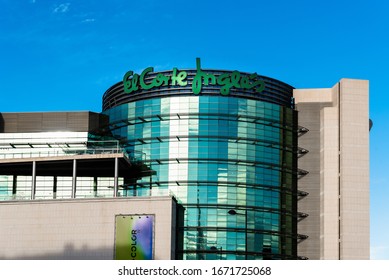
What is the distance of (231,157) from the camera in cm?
9894

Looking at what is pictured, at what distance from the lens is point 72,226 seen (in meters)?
86.4

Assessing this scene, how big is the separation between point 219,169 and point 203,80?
12.0m

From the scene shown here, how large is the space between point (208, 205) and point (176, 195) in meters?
4.28

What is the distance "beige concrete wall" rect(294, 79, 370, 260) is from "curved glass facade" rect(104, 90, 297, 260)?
3.42m

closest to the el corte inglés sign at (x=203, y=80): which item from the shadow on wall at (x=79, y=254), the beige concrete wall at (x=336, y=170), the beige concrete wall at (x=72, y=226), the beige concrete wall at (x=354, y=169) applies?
the beige concrete wall at (x=336, y=170)

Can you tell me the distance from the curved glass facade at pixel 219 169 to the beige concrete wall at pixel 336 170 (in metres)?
3.42

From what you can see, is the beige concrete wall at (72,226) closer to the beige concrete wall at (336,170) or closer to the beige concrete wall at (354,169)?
the beige concrete wall at (336,170)

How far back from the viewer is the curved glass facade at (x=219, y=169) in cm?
9706

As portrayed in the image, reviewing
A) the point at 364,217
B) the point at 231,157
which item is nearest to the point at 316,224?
the point at 364,217

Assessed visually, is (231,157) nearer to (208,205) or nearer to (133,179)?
(208,205)

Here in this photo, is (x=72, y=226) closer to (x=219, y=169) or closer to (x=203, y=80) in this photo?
(x=219, y=169)
